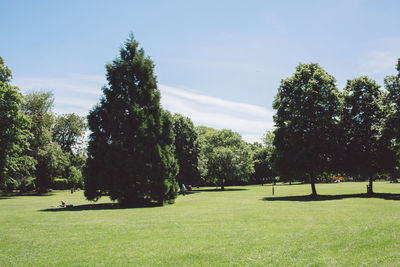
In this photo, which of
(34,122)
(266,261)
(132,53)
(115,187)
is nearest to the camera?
(266,261)

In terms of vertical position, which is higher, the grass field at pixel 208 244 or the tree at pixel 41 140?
the tree at pixel 41 140

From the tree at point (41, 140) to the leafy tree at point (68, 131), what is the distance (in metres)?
12.5

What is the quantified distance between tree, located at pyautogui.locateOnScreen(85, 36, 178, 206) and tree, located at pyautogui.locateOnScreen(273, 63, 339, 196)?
15390 mm

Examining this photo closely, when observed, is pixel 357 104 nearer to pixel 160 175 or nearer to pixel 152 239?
pixel 160 175

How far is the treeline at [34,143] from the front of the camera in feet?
126

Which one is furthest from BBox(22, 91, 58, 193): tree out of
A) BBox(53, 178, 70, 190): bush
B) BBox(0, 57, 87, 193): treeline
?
BBox(53, 178, 70, 190): bush

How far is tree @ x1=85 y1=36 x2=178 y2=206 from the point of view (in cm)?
2827

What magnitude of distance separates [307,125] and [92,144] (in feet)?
84.5

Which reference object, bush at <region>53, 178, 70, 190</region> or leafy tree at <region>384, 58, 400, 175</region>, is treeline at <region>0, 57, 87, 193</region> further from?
leafy tree at <region>384, 58, 400, 175</region>

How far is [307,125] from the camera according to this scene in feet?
117

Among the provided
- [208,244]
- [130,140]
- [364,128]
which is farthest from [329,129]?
[208,244]

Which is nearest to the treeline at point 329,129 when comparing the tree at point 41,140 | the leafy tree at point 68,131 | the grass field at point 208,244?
the grass field at point 208,244

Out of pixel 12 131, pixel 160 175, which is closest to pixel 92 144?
pixel 160 175

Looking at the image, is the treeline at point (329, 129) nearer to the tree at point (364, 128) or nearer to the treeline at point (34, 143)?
the tree at point (364, 128)
